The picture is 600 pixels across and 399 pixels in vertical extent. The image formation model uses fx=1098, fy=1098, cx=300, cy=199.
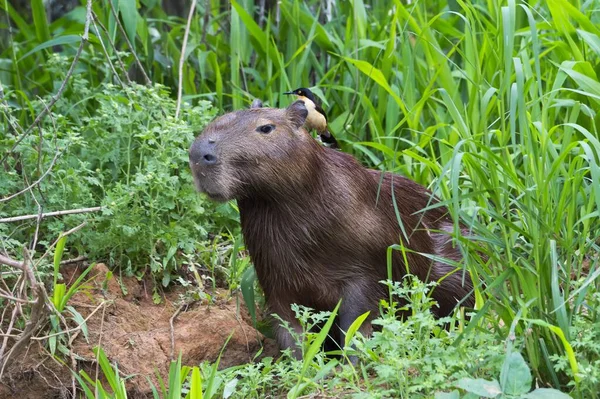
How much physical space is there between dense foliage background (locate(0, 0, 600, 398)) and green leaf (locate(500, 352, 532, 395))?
24 millimetres

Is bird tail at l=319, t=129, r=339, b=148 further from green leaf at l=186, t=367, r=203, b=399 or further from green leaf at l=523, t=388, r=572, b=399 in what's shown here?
green leaf at l=523, t=388, r=572, b=399

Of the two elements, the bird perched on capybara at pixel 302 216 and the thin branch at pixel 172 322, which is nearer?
the bird perched on capybara at pixel 302 216

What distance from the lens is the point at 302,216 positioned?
4.48 meters

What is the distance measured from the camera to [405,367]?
3434 millimetres

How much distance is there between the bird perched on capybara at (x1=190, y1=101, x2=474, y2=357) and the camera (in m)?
4.38

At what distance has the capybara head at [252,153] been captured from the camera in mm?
4293

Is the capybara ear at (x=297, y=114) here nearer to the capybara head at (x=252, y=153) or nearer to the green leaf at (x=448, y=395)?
the capybara head at (x=252, y=153)

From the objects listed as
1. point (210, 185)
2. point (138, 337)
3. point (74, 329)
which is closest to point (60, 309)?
point (74, 329)

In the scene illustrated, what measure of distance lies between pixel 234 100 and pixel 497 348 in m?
2.89

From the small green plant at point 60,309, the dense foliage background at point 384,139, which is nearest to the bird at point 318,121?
the dense foliage background at point 384,139

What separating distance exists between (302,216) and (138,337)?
35.6 inches

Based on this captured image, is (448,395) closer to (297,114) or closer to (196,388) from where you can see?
(196,388)

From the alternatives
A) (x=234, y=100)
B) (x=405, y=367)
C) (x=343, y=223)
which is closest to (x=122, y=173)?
(x=234, y=100)

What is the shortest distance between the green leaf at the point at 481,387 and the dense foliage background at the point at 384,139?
0.06 meters
